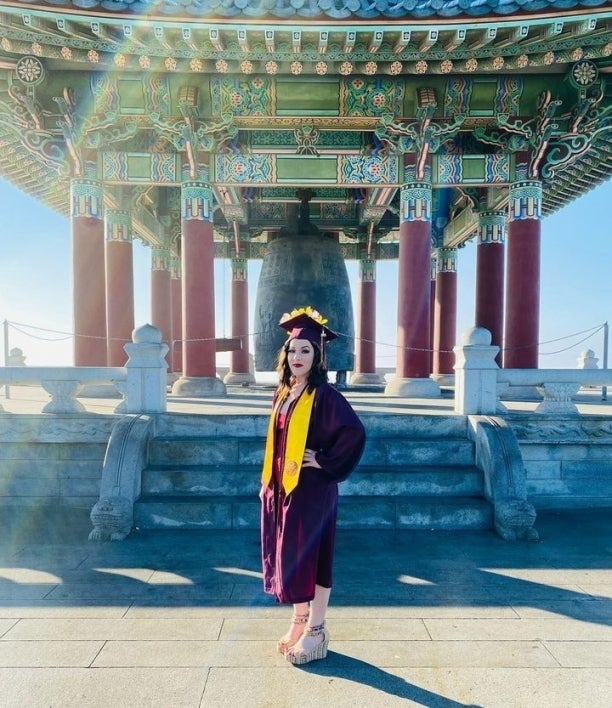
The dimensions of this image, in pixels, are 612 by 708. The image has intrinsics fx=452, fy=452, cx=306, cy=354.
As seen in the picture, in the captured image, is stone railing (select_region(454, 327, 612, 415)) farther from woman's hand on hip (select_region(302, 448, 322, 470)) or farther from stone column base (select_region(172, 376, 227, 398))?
stone column base (select_region(172, 376, 227, 398))

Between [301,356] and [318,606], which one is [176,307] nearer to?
[301,356]

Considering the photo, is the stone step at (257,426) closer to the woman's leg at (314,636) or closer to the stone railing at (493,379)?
the stone railing at (493,379)

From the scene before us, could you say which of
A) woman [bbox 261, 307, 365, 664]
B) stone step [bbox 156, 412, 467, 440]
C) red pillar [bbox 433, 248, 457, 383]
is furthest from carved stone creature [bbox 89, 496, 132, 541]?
red pillar [bbox 433, 248, 457, 383]

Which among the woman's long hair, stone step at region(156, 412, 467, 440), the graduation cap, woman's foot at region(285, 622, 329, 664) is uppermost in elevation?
the graduation cap

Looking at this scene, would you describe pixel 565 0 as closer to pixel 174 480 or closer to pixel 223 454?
pixel 223 454

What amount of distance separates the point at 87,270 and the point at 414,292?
20.7 feet

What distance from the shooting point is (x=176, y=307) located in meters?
14.7

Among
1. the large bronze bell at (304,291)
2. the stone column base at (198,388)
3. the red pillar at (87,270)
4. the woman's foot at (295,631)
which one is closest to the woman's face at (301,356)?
the woman's foot at (295,631)

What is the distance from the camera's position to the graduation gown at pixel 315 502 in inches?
103

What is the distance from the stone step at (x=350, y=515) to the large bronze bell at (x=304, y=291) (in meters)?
5.18

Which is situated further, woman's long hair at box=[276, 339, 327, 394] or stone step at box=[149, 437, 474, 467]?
stone step at box=[149, 437, 474, 467]

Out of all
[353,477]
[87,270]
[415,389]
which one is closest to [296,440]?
[353,477]

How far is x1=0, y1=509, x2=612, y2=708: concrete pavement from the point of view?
95.3 inches

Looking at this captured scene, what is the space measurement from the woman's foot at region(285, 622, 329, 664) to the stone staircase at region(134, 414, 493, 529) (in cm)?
204
